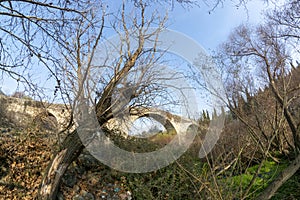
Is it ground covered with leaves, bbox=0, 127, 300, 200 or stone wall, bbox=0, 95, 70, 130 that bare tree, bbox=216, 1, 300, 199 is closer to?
ground covered with leaves, bbox=0, 127, 300, 200

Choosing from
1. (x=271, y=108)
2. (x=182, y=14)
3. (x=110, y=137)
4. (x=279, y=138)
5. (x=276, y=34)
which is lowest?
(x=279, y=138)

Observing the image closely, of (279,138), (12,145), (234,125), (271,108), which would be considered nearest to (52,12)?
(12,145)

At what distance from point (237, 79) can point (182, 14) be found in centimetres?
330

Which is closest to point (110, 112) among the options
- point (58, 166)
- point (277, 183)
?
point (58, 166)

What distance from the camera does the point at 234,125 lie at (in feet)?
19.7

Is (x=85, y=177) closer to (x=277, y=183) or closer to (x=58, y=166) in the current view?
(x=58, y=166)

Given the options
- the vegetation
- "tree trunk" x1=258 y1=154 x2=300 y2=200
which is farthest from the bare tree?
"tree trunk" x1=258 y1=154 x2=300 y2=200

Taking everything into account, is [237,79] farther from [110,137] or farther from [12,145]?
[12,145]

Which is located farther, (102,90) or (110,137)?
(110,137)

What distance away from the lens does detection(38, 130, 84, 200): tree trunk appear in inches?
134

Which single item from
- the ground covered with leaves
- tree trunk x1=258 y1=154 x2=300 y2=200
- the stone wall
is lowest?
tree trunk x1=258 y1=154 x2=300 y2=200

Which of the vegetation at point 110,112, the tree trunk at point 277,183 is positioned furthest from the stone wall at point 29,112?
the tree trunk at point 277,183

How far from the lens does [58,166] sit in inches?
137

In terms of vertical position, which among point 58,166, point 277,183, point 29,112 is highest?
point 29,112
